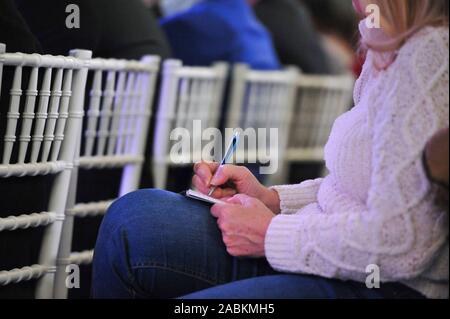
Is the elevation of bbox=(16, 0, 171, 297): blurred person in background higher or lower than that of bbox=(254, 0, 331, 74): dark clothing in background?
lower

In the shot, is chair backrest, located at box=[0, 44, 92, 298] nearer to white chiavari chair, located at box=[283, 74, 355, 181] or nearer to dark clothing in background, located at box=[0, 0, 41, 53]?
dark clothing in background, located at box=[0, 0, 41, 53]

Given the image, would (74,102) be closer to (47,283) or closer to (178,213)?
(47,283)

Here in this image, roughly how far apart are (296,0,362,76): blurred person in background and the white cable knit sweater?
128 inches

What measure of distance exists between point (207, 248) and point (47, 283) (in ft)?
1.66

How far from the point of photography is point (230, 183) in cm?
150

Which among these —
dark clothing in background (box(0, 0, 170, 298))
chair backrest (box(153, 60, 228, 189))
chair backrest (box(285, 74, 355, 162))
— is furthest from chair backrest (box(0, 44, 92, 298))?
chair backrest (box(285, 74, 355, 162))

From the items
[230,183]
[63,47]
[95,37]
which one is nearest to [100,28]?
[95,37]

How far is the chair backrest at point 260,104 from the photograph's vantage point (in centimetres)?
308

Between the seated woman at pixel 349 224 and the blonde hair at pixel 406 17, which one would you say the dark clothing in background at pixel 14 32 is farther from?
the blonde hair at pixel 406 17

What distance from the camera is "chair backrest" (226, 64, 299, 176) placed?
3076 mm

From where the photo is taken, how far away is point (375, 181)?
1.13 m

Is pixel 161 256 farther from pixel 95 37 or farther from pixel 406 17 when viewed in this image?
pixel 95 37

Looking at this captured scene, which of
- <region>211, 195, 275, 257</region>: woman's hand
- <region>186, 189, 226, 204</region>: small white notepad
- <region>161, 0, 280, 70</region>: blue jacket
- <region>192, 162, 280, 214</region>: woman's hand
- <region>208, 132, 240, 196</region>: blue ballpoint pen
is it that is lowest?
<region>211, 195, 275, 257</region>: woman's hand

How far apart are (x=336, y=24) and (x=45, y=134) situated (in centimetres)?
344
